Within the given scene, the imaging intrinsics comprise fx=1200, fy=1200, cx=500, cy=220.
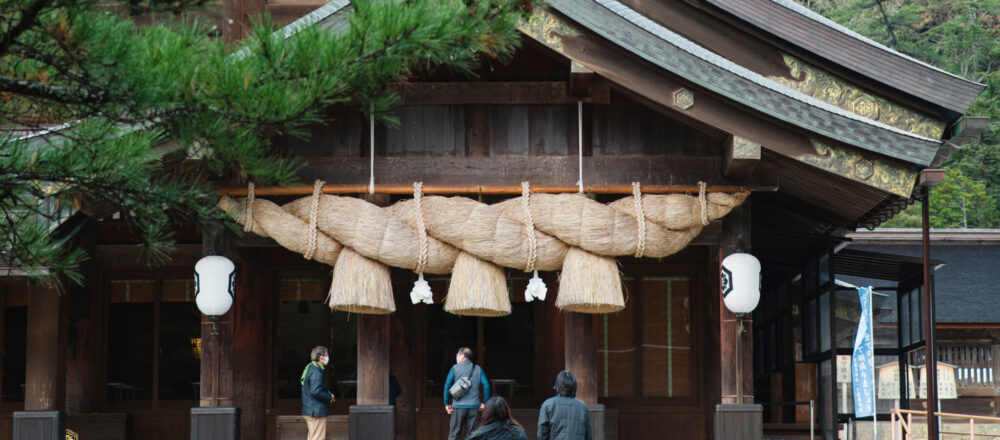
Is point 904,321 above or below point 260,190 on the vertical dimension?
below

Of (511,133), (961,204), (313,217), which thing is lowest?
(313,217)

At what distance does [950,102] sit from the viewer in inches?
474

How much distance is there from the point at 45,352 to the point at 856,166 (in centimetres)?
779

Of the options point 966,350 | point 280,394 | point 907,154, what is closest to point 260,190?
point 280,394

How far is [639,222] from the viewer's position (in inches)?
431

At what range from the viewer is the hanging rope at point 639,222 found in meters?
10.9

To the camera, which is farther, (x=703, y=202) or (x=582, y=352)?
(x=582, y=352)

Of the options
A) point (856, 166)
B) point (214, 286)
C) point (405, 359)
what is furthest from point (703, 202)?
point (214, 286)

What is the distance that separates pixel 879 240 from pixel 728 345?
39.6 feet

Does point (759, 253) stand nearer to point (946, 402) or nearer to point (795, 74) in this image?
point (795, 74)

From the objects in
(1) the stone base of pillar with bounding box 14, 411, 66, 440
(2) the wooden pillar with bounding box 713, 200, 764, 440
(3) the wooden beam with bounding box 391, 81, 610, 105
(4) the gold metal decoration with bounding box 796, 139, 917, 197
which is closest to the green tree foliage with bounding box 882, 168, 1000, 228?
(2) the wooden pillar with bounding box 713, 200, 764, 440

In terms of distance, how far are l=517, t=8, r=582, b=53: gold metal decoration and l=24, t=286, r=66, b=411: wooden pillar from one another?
17.4ft

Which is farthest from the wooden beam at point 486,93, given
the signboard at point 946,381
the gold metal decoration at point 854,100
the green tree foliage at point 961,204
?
the green tree foliage at point 961,204

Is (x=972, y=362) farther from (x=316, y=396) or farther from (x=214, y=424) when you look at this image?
(x=214, y=424)
